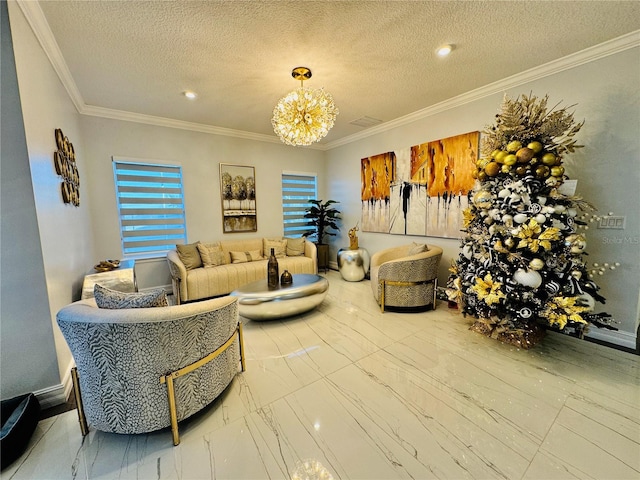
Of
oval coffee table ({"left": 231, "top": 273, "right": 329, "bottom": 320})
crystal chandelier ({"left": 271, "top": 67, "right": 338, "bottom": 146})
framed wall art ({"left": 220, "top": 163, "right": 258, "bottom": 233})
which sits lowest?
oval coffee table ({"left": 231, "top": 273, "right": 329, "bottom": 320})

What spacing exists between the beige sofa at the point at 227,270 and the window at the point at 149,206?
456 millimetres

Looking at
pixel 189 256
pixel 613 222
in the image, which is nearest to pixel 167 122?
pixel 189 256

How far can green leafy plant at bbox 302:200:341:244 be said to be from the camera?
5461 millimetres

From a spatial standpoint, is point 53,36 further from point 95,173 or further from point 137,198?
point 137,198

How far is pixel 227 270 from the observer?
4.05 m

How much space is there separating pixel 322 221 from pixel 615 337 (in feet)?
14.3

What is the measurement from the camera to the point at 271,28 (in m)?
2.06

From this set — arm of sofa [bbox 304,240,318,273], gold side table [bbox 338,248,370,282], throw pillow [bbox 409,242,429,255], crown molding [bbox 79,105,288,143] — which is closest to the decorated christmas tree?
throw pillow [bbox 409,242,429,255]

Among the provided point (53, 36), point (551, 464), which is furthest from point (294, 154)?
point (551, 464)

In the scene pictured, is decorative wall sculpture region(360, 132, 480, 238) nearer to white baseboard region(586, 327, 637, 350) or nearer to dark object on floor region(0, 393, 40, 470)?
white baseboard region(586, 327, 637, 350)

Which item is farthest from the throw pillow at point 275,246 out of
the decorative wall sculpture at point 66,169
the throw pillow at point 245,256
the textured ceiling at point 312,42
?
the decorative wall sculpture at point 66,169

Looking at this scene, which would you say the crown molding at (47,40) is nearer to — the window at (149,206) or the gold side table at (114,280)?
the window at (149,206)

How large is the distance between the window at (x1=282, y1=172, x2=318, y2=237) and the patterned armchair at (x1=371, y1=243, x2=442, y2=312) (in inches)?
107

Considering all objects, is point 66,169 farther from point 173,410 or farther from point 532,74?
point 532,74
